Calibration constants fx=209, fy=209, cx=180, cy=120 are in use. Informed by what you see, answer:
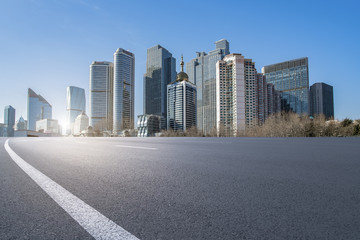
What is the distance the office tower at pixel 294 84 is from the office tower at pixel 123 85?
394ft

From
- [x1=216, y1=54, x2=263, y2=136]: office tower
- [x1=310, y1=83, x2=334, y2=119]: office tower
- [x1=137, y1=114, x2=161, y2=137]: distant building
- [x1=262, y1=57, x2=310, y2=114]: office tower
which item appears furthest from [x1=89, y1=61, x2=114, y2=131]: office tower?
[x1=310, y1=83, x2=334, y2=119]: office tower

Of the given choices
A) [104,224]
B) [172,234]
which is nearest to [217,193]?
[172,234]

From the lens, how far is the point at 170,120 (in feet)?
510

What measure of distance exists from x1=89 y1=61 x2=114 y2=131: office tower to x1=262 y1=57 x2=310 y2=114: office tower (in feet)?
451

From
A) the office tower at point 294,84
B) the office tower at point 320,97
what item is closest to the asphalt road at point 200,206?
the office tower at point 294,84

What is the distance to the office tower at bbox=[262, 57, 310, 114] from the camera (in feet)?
496

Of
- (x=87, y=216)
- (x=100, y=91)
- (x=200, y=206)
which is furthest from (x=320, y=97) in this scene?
(x=87, y=216)

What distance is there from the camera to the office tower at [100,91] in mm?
171625

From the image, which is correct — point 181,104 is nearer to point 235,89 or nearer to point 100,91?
point 235,89

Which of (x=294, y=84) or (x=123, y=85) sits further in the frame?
(x=123, y=85)

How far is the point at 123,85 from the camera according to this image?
571 ft

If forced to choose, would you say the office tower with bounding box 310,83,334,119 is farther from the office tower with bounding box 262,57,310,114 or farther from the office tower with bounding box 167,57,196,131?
the office tower with bounding box 167,57,196,131

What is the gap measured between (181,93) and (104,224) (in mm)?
148559

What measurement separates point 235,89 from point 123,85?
4657 inches
